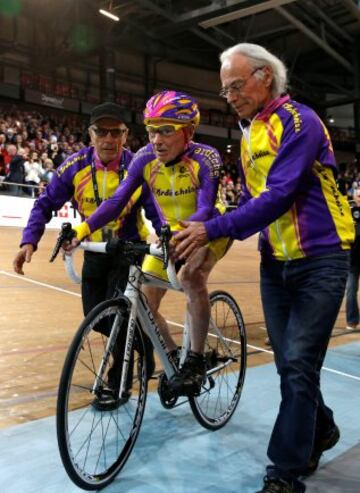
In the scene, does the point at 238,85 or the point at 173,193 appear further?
the point at 173,193

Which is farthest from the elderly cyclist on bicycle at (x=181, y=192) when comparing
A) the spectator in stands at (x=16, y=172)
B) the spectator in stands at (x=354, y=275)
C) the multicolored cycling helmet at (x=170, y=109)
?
the spectator in stands at (x=16, y=172)

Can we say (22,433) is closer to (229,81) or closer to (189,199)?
(189,199)

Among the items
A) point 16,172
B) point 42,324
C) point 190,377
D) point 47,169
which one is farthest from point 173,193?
point 47,169

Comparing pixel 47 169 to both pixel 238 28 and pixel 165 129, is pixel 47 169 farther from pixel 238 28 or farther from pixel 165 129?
pixel 165 129

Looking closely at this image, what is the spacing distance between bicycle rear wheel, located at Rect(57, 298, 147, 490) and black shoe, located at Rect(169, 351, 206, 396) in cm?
19

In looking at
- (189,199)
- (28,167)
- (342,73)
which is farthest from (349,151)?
(189,199)

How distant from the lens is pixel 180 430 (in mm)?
2838

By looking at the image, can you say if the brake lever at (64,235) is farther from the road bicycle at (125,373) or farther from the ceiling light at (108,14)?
the ceiling light at (108,14)

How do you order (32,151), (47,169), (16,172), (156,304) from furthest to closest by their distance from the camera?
1. (32,151)
2. (47,169)
3. (16,172)
4. (156,304)

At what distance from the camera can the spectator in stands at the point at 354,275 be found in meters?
5.24

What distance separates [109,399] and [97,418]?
540 millimetres

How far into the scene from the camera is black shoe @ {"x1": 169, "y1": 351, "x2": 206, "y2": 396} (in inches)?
99.6

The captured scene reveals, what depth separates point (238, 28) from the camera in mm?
21641

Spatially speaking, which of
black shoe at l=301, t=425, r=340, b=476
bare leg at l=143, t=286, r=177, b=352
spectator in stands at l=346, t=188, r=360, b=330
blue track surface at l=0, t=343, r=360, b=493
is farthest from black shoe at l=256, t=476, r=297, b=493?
spectator in stands at l=346, t=188, r=360, b=330
